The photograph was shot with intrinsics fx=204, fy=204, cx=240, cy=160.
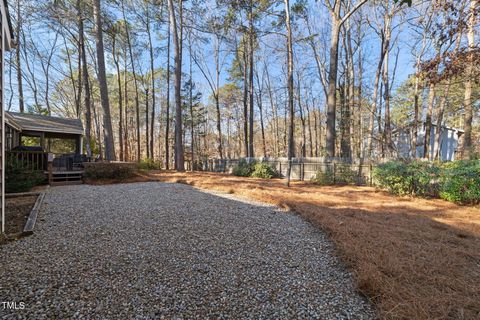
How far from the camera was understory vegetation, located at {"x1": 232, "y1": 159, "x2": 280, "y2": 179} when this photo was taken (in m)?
10.5

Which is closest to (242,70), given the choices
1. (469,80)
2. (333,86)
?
(333,86)

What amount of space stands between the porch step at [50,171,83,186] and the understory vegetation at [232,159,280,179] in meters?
6.95

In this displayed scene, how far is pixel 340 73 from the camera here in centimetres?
1466

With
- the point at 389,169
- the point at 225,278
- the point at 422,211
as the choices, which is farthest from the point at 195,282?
the point at 389,169

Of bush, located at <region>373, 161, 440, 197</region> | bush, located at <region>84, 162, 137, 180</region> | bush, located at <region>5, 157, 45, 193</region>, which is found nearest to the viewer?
bush, located at <region>5, 157, 45, 193</region>

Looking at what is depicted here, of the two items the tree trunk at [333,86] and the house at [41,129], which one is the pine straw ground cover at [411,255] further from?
the house at [41,129]

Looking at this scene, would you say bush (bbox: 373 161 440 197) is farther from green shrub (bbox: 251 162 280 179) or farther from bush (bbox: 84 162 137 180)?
bush (bbox: 84 162 137 180)

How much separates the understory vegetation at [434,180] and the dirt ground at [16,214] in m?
8.07

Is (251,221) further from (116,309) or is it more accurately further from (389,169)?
(389,169)

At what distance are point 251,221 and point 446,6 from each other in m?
6.09

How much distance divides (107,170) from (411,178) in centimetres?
956

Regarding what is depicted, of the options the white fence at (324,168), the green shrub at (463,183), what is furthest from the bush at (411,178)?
the white fence at (324,168)

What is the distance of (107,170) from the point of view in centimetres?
718

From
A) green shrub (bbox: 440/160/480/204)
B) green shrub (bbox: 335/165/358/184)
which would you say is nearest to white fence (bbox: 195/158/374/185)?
green shrub (bbox: 335/165/358/184)
